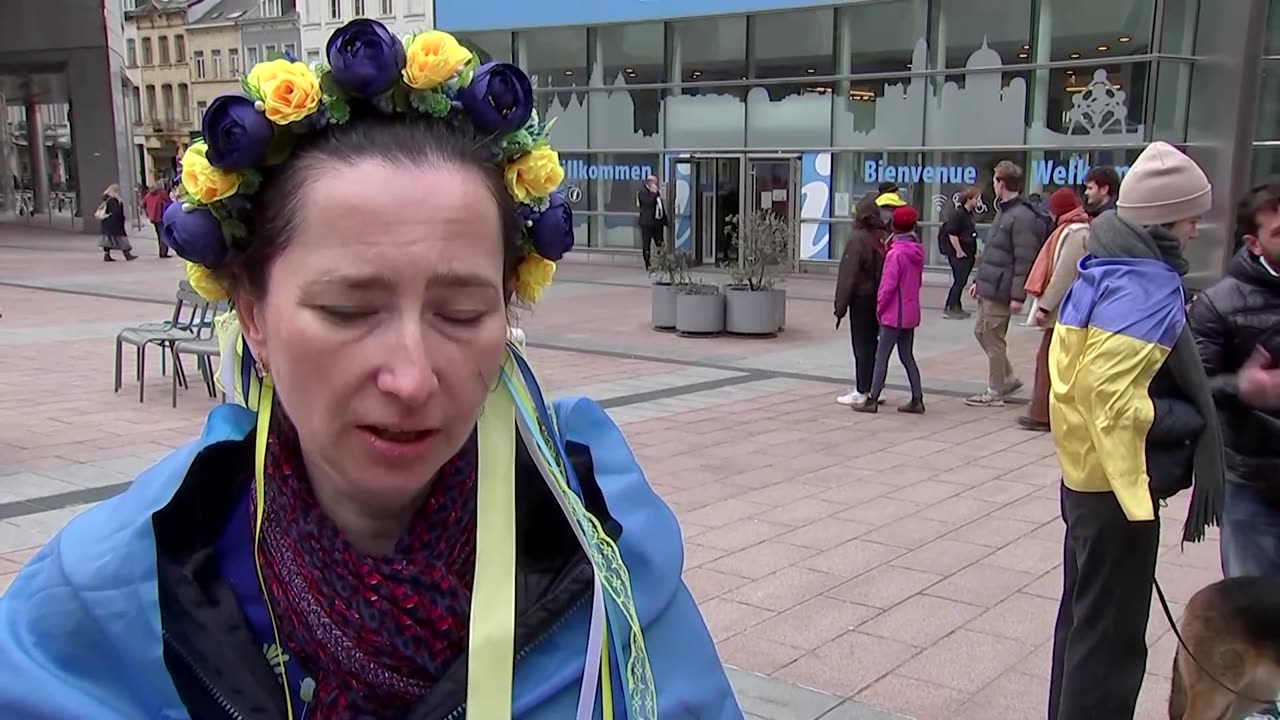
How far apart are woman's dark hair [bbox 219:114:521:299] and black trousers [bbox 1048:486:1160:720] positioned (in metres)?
2.42

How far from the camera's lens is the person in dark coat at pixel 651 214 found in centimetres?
1953

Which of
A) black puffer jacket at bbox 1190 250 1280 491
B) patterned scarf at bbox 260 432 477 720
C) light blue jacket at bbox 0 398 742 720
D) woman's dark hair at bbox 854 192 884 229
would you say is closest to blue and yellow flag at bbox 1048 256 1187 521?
black puffer jacket at bbox 1190 250 1280 491

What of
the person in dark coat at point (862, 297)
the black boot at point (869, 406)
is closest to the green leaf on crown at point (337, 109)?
the black boot at point (869, 406)

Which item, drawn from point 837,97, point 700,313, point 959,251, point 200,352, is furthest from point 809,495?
point 837,97

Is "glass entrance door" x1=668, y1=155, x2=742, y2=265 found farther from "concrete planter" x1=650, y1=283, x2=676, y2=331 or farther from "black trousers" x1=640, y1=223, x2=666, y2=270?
"concrete planter" x1=650, y1=283, x2=676, y2=331

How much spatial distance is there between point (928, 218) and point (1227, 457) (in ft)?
51.9

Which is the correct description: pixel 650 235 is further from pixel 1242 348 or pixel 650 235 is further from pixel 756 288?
pixel 1242 348

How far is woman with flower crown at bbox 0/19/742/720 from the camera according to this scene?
43.7 inches

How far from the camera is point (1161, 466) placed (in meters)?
3.04

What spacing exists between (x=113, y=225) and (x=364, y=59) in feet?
75.5

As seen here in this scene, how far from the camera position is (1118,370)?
2998 mm

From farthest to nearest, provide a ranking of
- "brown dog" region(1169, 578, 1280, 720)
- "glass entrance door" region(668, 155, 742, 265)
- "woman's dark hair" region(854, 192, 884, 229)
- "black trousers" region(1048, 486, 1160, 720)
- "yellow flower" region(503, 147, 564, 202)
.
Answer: "glass entrance door" region(668, 155, 742, 265)
"woman's dark hair" region(854, 192, 884, 229)
"black trousers" region(1048, 486, 1160, 720)
"brown dog" region(1169, 578, 1280, 720)
"yellow flower" region(503, 147, 564, 202)

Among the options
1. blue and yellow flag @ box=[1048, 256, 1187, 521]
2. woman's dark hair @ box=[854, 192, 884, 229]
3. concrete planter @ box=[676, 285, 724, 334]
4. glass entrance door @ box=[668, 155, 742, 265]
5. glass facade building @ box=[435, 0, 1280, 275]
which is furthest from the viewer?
glass entrance door @ box=[668, 155, 742, 265]

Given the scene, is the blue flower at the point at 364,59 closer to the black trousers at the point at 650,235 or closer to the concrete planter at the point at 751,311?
the concrete planter at the point at 751,311
